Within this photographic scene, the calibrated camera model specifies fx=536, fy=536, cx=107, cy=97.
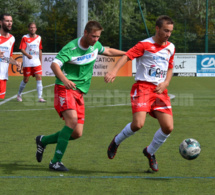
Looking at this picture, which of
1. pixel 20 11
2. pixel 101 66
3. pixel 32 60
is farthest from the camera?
pixel 20 11

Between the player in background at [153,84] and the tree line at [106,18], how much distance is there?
28.2 metres

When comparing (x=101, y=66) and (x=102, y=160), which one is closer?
(x=102, y=160)

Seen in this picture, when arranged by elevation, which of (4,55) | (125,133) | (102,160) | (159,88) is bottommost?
(102,160)

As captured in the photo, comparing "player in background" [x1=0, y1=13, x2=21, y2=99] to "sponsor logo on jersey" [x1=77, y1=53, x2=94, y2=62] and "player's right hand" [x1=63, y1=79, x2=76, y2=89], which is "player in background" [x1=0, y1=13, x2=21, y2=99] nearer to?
"sponsor logo on jersey" [x1=77, y1=53, x2=94, y2=62]

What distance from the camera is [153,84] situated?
21.2 feet

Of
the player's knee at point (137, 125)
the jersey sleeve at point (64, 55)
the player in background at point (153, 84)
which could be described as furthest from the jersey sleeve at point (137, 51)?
the player's knee at point (137, 125)

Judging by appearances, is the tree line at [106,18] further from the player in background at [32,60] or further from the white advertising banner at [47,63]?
the player in background at [32,60]

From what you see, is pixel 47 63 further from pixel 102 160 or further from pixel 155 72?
pixel 155 72

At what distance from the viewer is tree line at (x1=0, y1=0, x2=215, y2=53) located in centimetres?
4122

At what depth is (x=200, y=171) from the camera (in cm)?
623

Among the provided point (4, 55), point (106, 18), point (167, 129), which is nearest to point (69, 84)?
point (167, 129)

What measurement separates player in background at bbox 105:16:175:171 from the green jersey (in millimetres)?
432

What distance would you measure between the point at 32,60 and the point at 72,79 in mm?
8581

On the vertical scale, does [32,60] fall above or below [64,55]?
below
